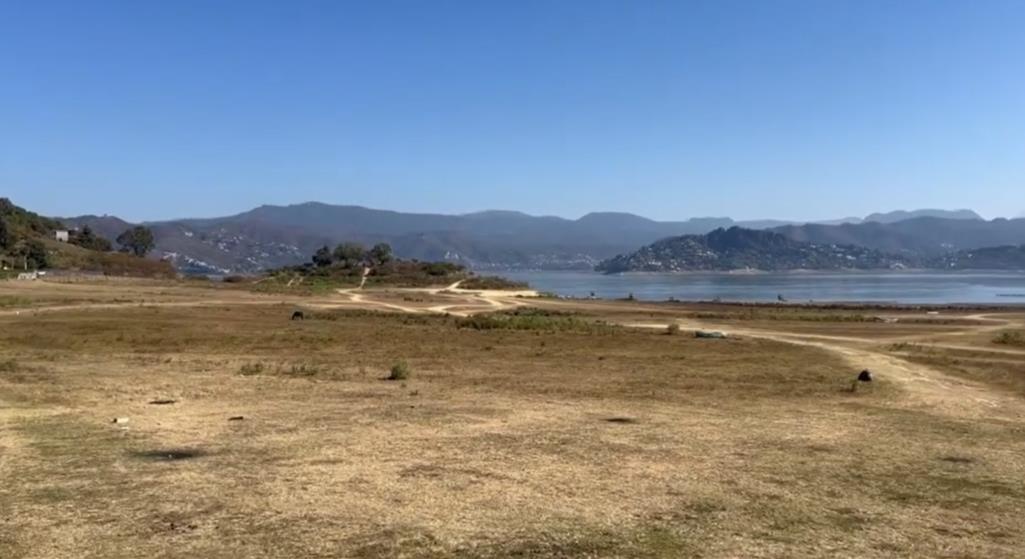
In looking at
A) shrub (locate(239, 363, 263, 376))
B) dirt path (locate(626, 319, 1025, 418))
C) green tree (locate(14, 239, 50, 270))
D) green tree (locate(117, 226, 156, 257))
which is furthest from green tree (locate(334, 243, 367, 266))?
shrub (locate(239, 363, 263, 376))

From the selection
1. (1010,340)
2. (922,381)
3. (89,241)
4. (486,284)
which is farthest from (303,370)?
(89,241)

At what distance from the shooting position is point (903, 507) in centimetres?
923

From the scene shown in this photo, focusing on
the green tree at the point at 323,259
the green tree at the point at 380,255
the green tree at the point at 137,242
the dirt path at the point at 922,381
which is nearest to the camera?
the dirt path at the point at 922,381

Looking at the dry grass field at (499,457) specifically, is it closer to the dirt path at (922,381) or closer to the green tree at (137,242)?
the dirt path at (922,381)

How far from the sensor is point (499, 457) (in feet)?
37.7

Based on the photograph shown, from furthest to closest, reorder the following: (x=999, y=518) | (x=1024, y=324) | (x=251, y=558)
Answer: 1. (x=1024, y=324)
2. (x=999, y=518)
3. (x=251, y=558)

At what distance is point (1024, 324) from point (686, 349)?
37.0 m

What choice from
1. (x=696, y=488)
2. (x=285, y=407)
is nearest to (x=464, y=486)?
(x=696, y=488)

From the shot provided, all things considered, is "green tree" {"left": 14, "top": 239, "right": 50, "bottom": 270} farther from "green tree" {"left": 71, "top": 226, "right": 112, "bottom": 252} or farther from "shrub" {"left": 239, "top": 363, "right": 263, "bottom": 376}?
"shrub" {"left": 239, "top": 363, "right": 263, "bottom": 376}

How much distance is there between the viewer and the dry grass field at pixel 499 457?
26.0 ft

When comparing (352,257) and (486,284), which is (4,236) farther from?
(486,284)

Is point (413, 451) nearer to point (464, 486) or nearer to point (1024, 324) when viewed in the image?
point (464, 486)

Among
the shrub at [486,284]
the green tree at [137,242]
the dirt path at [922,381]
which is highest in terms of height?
the green tree at [137,242]

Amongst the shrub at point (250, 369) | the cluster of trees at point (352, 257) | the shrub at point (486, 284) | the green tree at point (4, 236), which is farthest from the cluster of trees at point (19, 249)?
the shrub at point (250, 369)
